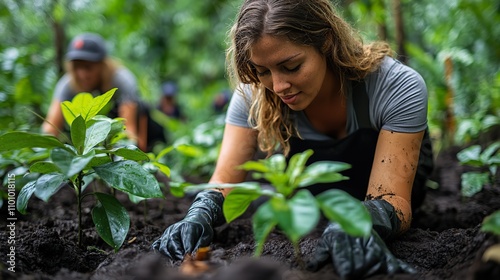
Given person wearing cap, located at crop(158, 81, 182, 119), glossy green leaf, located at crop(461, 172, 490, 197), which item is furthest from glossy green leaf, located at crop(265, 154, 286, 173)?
person wearing cap, located at crop(158, 81, 182, 119)

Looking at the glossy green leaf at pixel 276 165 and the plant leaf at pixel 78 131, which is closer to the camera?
the glossy green leaf at pixel 276 165

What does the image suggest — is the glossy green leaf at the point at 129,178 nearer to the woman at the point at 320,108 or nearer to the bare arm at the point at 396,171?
the woman at the point at 320,108

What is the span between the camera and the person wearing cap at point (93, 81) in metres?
3.89

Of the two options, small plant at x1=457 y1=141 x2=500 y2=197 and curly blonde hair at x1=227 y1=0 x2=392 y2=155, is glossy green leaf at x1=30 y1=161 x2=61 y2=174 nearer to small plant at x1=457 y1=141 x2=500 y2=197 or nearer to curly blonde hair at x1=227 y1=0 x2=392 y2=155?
curly blonde hair at x1=227 y1=0 x2=392 y2=155

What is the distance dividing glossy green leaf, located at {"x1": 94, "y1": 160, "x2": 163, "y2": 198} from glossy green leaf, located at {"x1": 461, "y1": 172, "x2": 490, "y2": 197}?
1.59 m

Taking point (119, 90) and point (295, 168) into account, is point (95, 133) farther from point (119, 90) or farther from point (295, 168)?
point (119, 90)

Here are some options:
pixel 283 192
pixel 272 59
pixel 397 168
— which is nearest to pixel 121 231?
pixel 283 192

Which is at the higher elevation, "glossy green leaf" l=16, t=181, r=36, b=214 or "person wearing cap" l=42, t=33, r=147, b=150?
"person wearing cap" l=42, t=33, r=147, b=150

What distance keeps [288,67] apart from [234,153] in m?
0.56

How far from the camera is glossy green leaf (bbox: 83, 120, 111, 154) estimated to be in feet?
4.62

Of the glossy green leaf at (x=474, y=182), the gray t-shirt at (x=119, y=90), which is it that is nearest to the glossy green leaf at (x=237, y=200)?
the glossy green leaf at (x=474, y=182)

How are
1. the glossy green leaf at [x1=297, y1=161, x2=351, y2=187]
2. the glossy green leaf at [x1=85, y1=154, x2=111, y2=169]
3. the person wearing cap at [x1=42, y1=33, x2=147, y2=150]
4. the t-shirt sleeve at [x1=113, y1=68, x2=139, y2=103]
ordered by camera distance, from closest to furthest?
the glossy green leaf at [x1=297, y1=161, x2=351, y2=187] → the glossy green leaf at [x1=85, y1=154, x2=111, y2=169] → the person wearing cap at [x1=42, y1=33, x2=147, y2=150] → the t-shirt sleeve at [x1=113, y1=68, x2=139, y2=103]

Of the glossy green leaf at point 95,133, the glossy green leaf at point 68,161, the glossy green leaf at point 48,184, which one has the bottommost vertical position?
the glossy green leaf at point 48,184

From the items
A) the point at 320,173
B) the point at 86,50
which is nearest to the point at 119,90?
the point at 86,50
